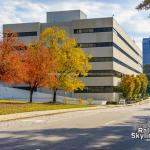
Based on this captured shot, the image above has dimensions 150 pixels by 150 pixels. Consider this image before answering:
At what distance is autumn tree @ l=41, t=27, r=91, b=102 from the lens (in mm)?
62562

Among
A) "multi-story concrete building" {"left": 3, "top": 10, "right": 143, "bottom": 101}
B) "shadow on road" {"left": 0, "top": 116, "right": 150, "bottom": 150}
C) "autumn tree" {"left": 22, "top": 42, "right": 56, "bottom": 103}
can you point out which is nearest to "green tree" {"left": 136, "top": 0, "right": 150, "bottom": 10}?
"shadow on road" {"left": 0, "top": 116, "right": 150, "bottom": 150}

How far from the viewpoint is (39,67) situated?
182 feet

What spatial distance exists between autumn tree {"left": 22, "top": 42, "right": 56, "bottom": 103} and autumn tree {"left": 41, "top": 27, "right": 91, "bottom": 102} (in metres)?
3.83

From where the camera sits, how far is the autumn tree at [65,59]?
205 ft

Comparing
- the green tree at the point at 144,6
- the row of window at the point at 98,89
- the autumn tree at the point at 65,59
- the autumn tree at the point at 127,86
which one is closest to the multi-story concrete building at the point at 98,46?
the row of window at the point at 98,89

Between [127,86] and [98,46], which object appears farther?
[127,86]

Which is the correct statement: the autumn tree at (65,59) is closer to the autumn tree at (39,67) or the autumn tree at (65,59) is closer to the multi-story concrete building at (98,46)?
the autumn tree at (39,67)

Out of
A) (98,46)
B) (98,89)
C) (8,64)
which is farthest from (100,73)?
(8,64)

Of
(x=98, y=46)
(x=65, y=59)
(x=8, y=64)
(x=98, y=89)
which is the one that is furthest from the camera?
(x=98, y=46)

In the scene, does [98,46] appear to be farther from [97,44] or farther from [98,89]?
[98,89]

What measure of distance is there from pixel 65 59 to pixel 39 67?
24.9 feet

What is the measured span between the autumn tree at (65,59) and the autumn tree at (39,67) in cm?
383

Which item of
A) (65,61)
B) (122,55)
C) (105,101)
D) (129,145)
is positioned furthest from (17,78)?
(122,55)

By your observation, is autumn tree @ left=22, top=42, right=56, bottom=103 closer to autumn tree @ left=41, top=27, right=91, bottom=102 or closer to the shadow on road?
autumn tree @ left=41, top=27, right=91, bottom=102
